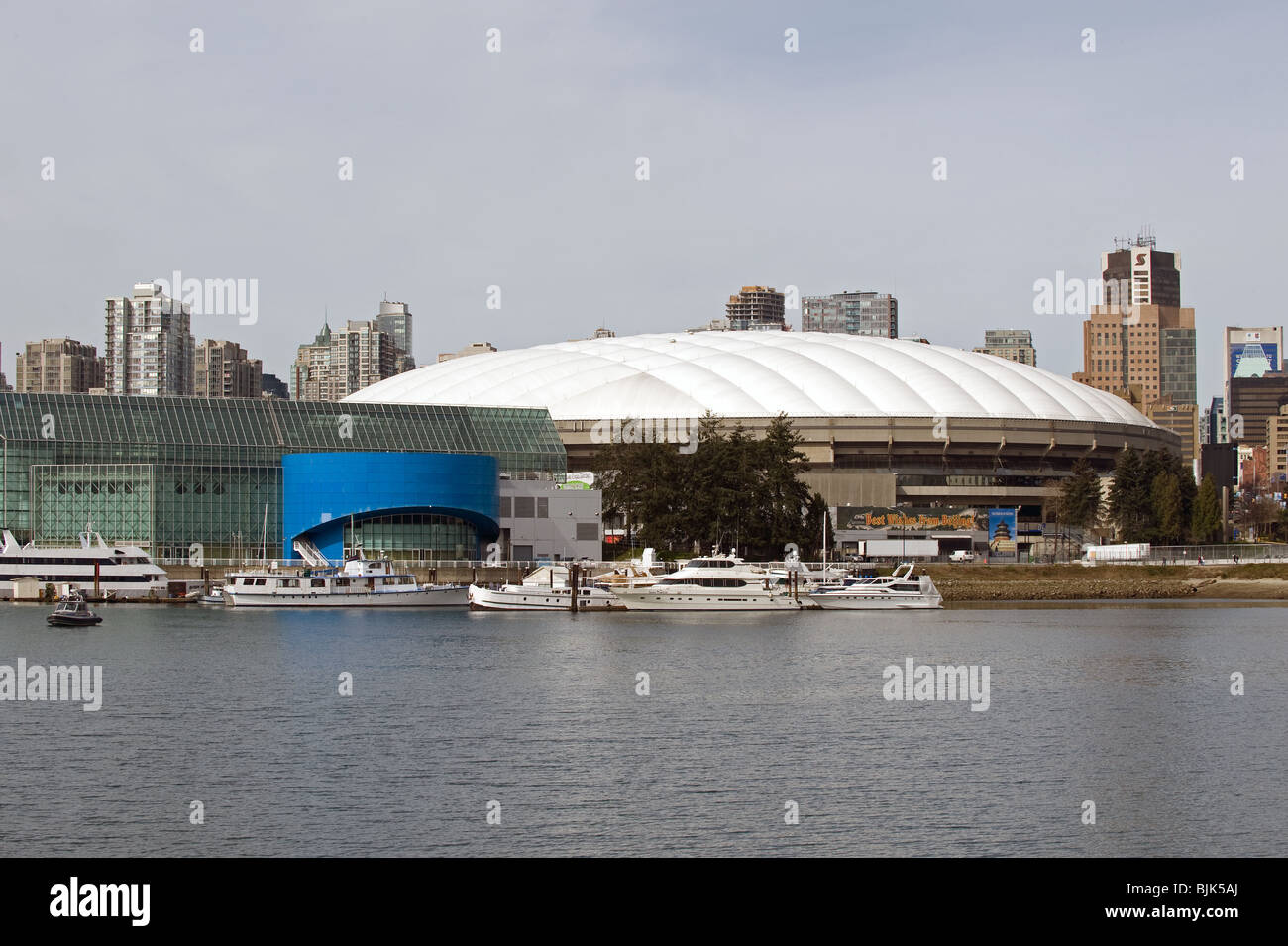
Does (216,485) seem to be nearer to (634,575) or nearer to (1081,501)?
(634,575)

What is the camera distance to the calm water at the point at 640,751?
1149 inches

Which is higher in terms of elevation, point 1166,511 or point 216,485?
point 216,485

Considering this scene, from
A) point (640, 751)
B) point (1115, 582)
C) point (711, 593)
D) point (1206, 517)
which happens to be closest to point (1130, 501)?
point (1206, 517)

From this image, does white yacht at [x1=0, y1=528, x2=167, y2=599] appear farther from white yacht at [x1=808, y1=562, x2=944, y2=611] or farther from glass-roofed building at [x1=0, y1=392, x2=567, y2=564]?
white yacht at [x1=808, y1=562, x2=944, y2=611]

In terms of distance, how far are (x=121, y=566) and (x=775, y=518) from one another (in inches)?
1496

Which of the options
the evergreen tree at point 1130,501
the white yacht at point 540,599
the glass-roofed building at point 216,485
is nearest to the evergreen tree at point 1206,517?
the evergreen tree at point 1130,501

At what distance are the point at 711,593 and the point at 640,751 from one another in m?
51.2

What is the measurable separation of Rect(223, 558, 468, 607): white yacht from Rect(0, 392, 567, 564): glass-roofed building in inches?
275

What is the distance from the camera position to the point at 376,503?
99.8 m

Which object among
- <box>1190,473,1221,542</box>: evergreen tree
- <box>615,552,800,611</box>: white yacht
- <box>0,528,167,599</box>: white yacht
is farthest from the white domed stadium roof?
<box>0,528,167,599</box>: white yacht

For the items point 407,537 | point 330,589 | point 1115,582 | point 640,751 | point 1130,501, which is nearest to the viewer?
point 640,751

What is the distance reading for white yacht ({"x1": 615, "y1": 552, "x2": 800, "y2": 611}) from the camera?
88375mm
